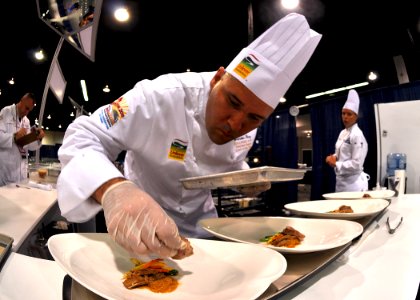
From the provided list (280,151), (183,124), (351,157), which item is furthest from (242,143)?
(280,151)

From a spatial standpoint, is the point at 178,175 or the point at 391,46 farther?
the point at 391,46

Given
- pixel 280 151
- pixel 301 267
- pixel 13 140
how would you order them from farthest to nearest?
pixel 280 151, pixel 13 140, pixel 301 267

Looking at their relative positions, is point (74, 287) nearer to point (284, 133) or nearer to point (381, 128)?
point (381, 128)

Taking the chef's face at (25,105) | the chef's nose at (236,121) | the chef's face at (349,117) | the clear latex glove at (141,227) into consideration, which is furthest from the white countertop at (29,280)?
the chef's face at (349,117)

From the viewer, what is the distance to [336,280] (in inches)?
26.1

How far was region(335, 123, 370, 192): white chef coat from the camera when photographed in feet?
12.9

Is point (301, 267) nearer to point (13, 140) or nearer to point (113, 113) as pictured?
point (113, 113)

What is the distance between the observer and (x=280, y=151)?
6.71m

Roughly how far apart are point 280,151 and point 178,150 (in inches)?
227

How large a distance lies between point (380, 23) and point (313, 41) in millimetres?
4013

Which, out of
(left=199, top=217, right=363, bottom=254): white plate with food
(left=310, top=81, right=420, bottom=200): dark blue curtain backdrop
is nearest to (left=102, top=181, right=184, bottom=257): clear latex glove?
(left=199, top=217, right=363, bottom=254): white plate with food

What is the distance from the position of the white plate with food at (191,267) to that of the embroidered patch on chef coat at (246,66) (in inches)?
25.2

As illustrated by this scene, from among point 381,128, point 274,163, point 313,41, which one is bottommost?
point 274,163

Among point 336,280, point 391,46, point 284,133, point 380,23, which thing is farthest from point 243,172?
point 284,133
